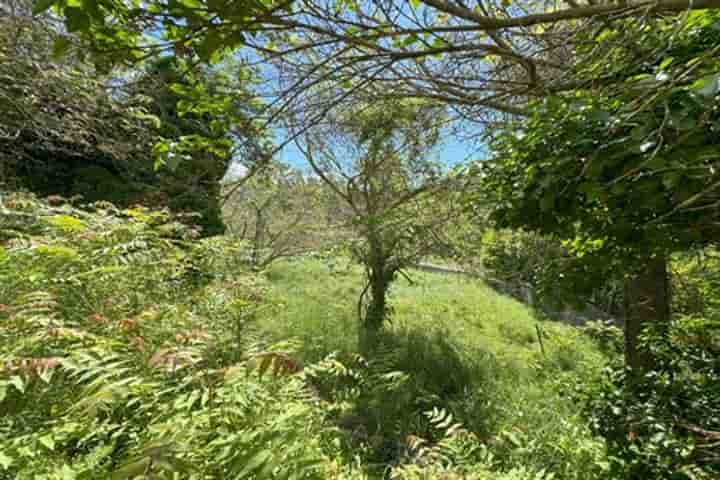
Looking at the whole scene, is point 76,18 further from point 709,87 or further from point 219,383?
point 709,87

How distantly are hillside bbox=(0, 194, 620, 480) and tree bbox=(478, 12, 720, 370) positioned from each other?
1274mm

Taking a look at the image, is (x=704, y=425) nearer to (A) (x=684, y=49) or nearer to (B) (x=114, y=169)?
(A) (x=684, y=49)

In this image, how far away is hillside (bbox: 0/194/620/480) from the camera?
1253mm

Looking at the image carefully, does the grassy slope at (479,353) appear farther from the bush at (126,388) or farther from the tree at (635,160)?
the bush at (126,388)

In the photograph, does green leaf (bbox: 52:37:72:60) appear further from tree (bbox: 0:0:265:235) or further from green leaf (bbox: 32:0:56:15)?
green leaf (bbox: 32:0:56:15)

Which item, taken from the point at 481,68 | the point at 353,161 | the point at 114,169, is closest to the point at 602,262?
the point at 481,68

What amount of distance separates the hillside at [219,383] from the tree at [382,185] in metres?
1.08

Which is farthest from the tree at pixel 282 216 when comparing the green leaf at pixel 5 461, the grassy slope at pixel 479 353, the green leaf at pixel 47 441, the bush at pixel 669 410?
the green leaf at pixel 5 461

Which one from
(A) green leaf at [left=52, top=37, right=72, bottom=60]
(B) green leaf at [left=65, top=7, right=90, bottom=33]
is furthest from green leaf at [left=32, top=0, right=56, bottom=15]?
(A) green leaf at [left=52, top=37, right=72, bottom=60]

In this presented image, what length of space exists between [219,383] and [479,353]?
4.15 metres

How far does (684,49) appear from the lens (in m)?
1.06

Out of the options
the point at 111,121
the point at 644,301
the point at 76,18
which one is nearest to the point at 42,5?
the point at 76,18

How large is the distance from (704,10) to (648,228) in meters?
0.76

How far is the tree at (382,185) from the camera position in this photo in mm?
4184
